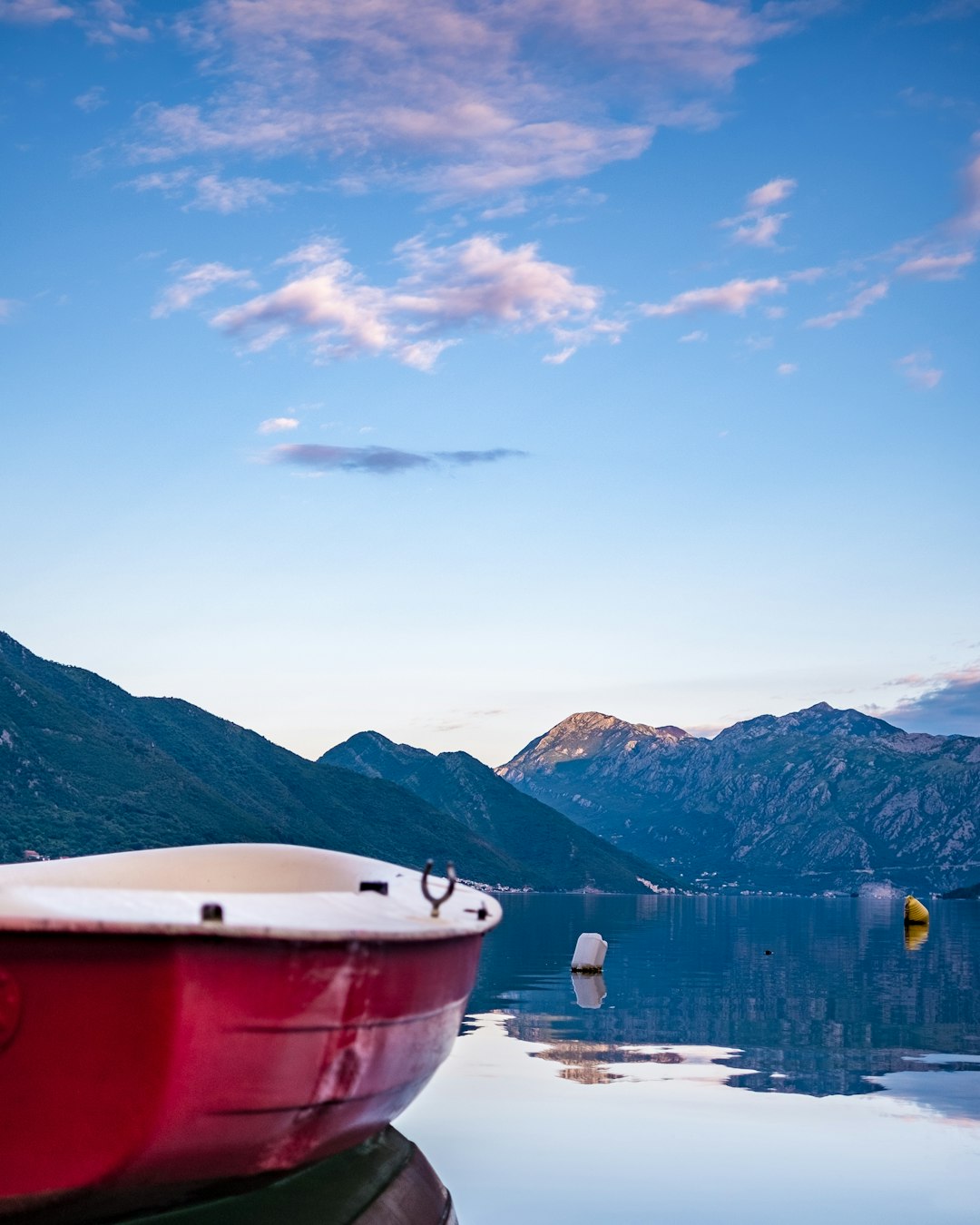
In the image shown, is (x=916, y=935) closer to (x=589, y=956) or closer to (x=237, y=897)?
(x=589, y=956)

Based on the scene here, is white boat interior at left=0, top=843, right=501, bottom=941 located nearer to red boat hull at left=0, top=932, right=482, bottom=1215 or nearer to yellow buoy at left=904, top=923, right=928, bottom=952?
red boat hull at left=0, top=932, right=482, bottom=1215

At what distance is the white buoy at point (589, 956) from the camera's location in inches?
1672

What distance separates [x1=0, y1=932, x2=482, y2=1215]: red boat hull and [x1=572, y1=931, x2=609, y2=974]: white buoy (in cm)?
3212

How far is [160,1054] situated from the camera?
32.5 ft

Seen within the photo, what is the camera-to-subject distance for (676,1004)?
3275 cm

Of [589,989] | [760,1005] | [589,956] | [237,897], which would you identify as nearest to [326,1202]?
[237,897]

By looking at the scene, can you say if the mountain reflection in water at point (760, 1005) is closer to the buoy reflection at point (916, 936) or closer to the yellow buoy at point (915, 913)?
the buoy reflection at point (916, 936)

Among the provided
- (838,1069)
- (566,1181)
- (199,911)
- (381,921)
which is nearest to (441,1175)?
(566,1181)

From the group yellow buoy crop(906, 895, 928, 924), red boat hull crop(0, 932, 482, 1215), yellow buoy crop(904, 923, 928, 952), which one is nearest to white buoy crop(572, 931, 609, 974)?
yellow buoy crop(904, 923, 928, 952)

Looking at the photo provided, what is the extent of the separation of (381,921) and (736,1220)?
14.7 ft

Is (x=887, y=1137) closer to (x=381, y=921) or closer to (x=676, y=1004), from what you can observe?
(x=381, y=921)

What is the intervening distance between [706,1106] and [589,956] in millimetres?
24971

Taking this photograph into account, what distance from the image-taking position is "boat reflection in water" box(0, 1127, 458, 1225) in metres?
11.4

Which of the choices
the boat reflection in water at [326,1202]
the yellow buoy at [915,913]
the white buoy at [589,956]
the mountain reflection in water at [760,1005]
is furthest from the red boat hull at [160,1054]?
the yellow buoy at [915,913]
